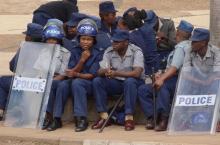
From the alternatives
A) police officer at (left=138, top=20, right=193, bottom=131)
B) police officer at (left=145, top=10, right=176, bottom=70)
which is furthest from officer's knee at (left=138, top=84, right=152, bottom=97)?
police officer at (left=145, top=10, right=176, bottom=70)

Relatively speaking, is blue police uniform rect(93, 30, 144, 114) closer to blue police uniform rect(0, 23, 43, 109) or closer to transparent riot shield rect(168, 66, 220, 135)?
transparent riot shield rect(168, 66, 220, 135)

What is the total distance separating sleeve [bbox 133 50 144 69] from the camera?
27.4ft

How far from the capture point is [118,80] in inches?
331

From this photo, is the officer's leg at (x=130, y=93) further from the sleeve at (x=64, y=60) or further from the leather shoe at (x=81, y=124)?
the sleeve at (x=64, y=60)

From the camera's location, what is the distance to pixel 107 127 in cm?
850

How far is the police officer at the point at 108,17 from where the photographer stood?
9195mm

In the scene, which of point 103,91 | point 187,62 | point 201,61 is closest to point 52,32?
point 103,91

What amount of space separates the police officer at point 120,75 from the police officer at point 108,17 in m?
0.82

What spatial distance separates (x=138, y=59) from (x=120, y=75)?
0.31m

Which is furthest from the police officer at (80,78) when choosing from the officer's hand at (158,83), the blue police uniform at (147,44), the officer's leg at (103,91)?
the officer's hand at (158,83)

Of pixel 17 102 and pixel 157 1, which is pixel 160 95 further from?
pixel 157 1

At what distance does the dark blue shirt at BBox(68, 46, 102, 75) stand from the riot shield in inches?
8.2

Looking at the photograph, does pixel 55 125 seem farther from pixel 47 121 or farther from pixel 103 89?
pixel 103 89

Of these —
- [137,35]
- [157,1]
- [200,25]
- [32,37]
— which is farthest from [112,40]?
[157,1]
